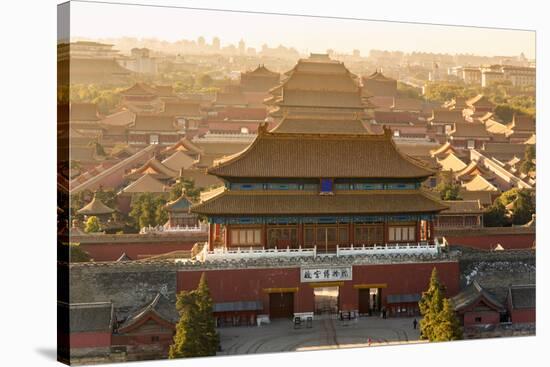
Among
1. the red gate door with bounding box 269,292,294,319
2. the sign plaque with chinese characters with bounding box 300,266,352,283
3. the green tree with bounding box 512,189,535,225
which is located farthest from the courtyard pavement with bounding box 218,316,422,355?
the green tree with bounding box 512,189,535,225

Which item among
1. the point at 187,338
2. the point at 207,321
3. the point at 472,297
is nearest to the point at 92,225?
the point at 207,321

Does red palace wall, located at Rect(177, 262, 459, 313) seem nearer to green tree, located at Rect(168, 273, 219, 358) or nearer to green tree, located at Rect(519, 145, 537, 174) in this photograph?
green tree, located at Rect(168, 273, 219, 358)

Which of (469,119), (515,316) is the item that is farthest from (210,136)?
(515,316)

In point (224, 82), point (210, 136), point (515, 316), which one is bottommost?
point (515, 316)

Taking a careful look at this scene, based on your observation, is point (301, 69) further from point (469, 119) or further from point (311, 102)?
point (469, 119)

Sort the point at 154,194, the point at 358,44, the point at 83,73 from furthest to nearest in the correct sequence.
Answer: the point at 154,194
the point at 358,44
the point at 83,73
